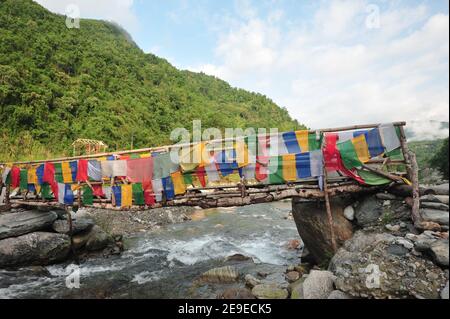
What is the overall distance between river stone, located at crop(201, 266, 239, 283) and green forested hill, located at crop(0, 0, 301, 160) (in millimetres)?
21668

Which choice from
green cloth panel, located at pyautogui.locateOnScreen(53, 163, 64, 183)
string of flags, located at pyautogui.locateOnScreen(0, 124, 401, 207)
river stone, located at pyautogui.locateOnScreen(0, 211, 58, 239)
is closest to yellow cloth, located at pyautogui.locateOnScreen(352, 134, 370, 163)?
string of flags, located at pyautogui.locateOnScreen(0, 124, 401, 207)

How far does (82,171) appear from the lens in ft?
34.8

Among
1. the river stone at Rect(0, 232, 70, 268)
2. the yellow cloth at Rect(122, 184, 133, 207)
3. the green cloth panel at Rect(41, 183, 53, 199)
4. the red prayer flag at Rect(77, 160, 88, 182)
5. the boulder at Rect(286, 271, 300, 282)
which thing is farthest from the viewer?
the green cloth panel at Rect(41, 183, 53, 199)

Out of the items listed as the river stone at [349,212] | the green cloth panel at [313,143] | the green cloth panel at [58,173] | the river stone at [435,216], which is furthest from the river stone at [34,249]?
the river stone at [435,216]

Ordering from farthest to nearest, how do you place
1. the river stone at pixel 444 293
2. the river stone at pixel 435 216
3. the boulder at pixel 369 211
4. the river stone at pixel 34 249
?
the river stone at pixel 34 249 < the boulder at pixel 369 211 < the river stone at pixel 435 216 < the river stone at pixel 444 293

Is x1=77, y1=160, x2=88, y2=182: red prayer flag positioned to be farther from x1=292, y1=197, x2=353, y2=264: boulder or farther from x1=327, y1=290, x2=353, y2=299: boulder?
x1=327, y1=290, x2=353, y2=299: boulder

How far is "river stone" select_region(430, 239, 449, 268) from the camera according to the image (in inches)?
208

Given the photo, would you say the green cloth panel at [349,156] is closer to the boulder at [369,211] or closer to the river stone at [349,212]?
the boulder at [369,211]

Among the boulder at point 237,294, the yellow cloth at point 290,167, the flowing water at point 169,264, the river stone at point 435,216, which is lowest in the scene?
the flowing water at point 169,264

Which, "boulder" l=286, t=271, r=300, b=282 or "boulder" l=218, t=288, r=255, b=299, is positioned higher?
"boulder" l=218, t=288, r=255, b=299

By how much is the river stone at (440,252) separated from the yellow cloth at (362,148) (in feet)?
8.88

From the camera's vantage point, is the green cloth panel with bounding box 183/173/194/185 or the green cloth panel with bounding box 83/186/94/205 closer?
the green cloth panel with bounding box 183/173/194/185

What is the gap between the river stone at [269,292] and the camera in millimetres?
6766
